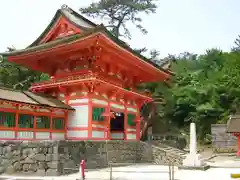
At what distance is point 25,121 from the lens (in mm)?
19078

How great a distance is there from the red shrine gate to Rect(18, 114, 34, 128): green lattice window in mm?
197

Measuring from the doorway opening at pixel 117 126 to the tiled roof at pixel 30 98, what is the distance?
4541mm

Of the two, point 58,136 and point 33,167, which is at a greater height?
point 58,136

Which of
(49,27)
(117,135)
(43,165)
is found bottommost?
(43,165)

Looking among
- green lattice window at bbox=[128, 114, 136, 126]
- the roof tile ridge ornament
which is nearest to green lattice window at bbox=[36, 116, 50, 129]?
green lattice window at bbox=[128, 114, 136, 126]

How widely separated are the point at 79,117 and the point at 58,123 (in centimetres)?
150

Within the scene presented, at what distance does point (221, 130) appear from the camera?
35250 mm

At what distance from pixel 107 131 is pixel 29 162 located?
7.30 meters

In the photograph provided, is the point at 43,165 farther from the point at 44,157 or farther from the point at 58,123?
the point at 58,123

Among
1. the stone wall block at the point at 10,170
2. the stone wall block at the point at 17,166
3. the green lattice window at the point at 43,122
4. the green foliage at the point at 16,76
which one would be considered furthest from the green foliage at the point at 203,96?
the stone wall block at the point at 10,170

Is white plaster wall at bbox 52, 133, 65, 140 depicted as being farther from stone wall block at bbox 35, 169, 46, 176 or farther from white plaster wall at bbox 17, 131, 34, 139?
stone wall block at bbox 35, 169, 46, 176

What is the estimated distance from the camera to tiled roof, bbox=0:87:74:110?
59.9 ft

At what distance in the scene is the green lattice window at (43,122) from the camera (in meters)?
19.9

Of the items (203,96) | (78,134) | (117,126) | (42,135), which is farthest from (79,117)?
(203,96)
